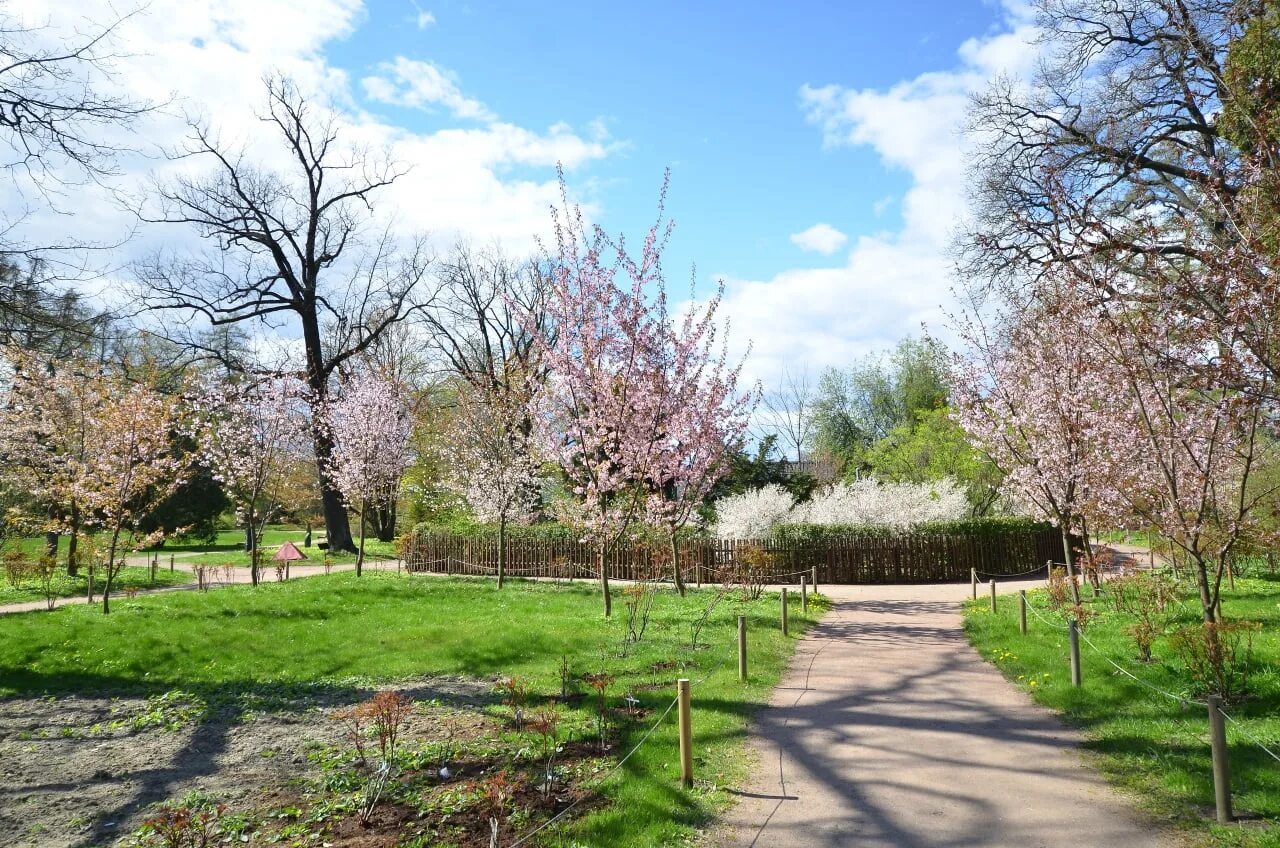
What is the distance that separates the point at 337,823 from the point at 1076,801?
16.8ft

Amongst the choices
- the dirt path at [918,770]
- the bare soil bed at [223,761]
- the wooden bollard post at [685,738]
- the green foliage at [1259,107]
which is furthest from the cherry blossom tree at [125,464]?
the green foliage at [1259,107]

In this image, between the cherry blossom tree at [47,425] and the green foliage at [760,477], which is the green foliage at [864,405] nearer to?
the green foliage at [760,477]

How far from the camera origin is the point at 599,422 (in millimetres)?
14516

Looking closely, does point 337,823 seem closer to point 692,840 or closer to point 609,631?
point 692,840

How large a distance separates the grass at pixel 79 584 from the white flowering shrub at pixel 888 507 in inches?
717

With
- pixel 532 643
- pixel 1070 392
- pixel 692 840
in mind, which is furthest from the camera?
pixel 1070 392

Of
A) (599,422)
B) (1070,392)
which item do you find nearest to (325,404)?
(599,422)

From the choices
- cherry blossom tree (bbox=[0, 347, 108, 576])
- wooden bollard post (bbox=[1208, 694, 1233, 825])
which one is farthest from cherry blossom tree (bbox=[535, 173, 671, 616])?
cherry blossom tree (bbox=[0, 347, 108, 576])

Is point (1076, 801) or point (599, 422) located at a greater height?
point (599, 422)

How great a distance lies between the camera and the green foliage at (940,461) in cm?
2834

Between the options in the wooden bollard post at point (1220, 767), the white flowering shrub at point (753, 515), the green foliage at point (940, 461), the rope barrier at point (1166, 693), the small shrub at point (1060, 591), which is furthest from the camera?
the green foliage at point (940, 461)

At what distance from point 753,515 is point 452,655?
13872mm

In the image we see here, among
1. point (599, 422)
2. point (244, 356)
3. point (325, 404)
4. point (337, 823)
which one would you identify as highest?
point (244, 356)

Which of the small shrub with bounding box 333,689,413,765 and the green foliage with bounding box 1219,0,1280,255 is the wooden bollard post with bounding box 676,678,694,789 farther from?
the green foliage with bounding box 1219,0,1280,255
